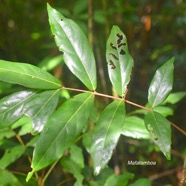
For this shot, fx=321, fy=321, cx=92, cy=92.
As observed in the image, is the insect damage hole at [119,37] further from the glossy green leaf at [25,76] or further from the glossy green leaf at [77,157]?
the glossy green leaf at [77,157]

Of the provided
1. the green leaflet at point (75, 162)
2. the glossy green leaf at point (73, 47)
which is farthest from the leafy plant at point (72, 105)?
the green leaflet at point (75, 162)

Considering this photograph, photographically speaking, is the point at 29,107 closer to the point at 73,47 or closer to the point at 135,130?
the point at 73,47

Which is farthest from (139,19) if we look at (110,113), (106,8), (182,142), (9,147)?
(110,113)

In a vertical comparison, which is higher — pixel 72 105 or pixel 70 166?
pixel 72 105

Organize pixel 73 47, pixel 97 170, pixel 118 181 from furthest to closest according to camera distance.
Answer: pixel 118 181
pixel 73 47
pixel 97 170

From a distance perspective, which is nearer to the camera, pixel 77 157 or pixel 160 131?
pixel 160 131

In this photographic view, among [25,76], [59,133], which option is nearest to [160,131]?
[59,133]

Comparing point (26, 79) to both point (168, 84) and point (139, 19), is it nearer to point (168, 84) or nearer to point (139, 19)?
point (168, 84)
